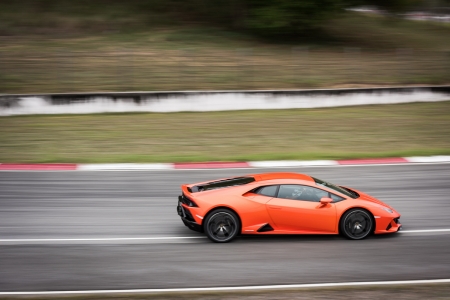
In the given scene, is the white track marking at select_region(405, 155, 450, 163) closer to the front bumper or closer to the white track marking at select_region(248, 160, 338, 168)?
the white track marking at select_region(248, 160, 338, 168)

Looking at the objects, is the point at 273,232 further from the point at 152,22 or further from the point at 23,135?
Answer: the point at 152,22

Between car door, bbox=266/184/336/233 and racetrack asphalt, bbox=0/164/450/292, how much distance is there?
12.6 inches

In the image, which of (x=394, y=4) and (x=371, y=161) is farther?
(x=394, y=4)

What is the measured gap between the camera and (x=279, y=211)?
10.2m

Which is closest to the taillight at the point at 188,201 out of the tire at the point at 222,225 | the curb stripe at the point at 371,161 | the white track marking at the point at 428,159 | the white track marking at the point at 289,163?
the tire at the point at 222,225

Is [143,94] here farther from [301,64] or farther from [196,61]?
[301,64]

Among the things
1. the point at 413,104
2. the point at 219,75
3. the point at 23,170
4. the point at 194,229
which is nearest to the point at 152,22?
the point at 219,75

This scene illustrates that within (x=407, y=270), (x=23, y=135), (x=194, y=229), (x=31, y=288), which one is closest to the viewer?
(x=31, y=288)

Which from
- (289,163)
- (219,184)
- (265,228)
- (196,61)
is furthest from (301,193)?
(196,61)

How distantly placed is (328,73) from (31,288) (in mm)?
18906

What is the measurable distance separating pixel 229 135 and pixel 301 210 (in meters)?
9.64

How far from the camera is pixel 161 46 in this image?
2886 centimetres

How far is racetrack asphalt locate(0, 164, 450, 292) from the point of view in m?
8.85

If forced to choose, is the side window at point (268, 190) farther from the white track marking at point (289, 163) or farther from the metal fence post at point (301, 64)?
the metal fence post at point (301, 64)
